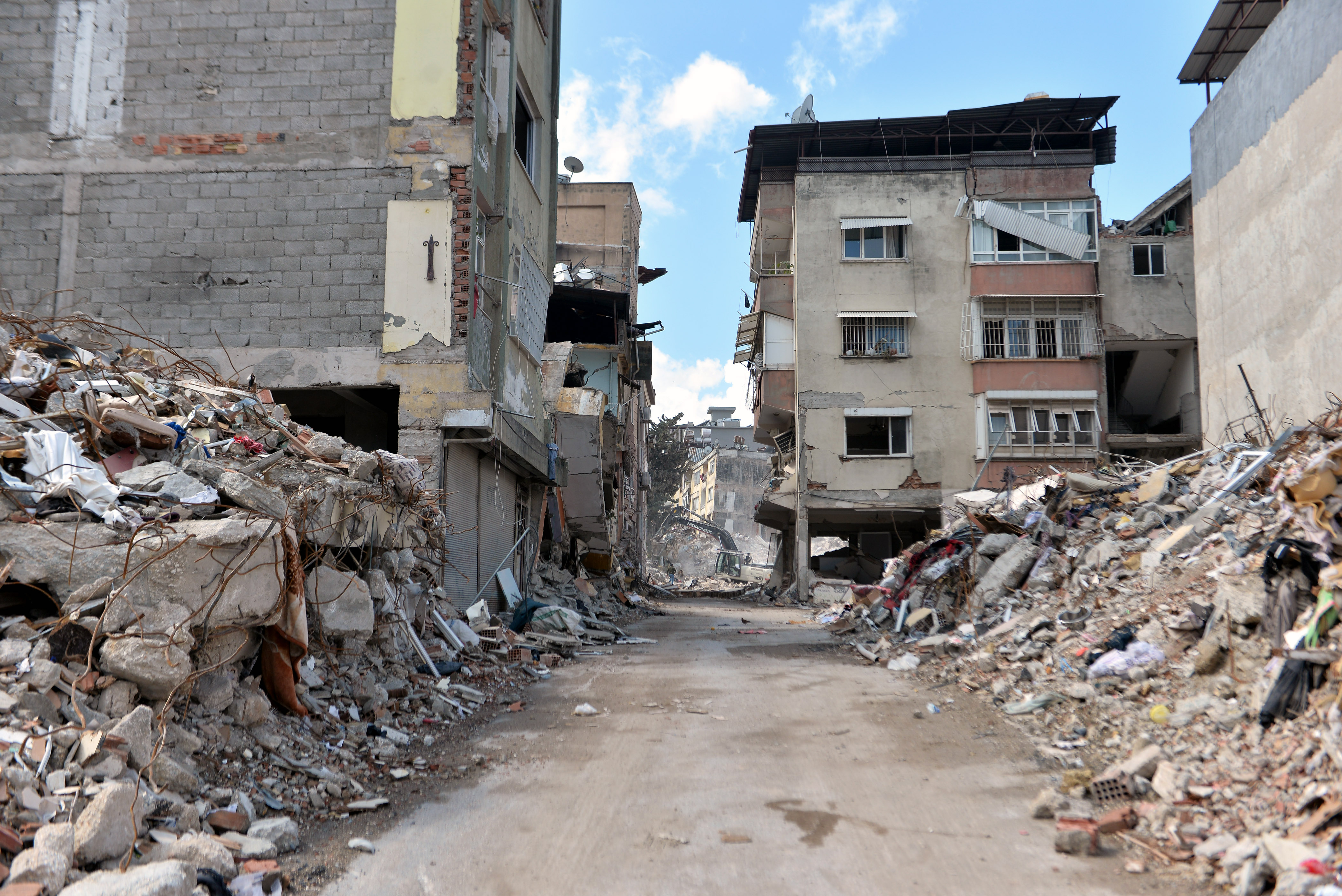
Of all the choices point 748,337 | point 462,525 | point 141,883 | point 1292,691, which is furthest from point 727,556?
point 141,883

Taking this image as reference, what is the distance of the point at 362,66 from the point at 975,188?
1982cm

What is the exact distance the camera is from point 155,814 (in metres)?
4.16

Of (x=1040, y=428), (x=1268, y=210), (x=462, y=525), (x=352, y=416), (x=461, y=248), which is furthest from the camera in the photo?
(x=1040, y=428)

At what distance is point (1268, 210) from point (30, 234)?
57.0ft

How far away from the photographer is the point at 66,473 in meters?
5.29

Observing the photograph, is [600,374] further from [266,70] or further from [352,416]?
[266,70]

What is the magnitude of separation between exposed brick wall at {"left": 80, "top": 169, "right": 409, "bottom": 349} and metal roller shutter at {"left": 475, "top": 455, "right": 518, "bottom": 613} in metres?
2.73

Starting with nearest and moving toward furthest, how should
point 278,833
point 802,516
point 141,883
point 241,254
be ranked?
point 141,883 → point 278,833 → point 241,254 → point 802,516

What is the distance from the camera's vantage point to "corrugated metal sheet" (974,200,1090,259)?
26.0 m

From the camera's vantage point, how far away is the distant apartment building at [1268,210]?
40.5ft

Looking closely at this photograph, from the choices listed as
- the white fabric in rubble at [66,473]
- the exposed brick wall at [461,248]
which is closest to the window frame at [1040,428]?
the exposed brick wall at [461,248]

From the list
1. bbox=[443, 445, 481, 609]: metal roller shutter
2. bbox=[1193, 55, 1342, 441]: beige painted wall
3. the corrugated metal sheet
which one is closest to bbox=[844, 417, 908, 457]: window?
the corrugated metal sheet

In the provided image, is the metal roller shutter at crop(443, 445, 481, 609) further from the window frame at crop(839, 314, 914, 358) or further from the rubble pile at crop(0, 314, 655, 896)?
the window frame at crop(839, 314, 914, 358)

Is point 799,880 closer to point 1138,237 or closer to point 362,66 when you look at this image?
point 362,66
